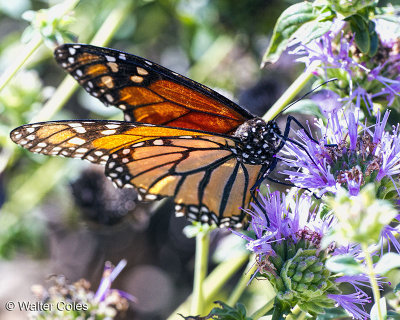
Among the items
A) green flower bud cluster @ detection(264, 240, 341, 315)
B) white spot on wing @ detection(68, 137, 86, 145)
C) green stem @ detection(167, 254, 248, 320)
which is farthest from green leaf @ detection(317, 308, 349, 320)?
white spot on wing @ detection(68, 137, 86, 145)

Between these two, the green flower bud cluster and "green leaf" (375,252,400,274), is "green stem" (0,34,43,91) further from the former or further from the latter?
"green leaf" (375,252,400,274)

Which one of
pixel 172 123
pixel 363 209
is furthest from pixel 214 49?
pixel 363 209

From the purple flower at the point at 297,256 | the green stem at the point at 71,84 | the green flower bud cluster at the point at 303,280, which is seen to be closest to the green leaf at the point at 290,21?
the purple flower at the point at 297,256

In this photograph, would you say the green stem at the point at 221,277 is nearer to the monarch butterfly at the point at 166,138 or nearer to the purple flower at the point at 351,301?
the monarch butterfly at the point at 166,138

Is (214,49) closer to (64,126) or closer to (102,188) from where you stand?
(102,188)

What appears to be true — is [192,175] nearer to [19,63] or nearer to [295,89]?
[295,89]

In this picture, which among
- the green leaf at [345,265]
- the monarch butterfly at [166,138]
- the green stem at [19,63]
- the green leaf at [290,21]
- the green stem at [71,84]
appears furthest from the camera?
the green stem at [71,84]

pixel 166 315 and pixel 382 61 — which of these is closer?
pixel 382 61
